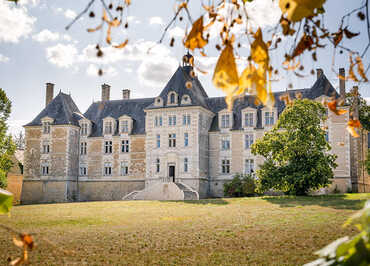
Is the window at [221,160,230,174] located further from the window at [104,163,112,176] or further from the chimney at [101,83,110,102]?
the chimney at [101,83,110,102]

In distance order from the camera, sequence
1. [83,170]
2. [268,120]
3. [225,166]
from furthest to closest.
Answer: [83,170] < [225,166] < [268,120]

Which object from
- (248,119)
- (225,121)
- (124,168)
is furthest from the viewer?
(124,168)

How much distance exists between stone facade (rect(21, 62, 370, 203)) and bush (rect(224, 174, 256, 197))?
1.40 m

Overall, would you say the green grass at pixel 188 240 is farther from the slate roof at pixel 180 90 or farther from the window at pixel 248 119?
the slate roof at pixel 180 90

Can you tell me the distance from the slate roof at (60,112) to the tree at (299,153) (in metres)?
21.5

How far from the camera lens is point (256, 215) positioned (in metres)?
17.9

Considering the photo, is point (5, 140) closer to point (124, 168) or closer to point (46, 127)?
point (46, 127)

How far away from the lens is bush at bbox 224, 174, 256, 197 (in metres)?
33.5

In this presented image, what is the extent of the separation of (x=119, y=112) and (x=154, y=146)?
24.7 feet

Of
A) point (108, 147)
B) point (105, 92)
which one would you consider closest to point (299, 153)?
point (108, 147)

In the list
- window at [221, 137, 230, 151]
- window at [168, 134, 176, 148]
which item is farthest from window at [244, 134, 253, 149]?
window at [168, 134, 176, 148]

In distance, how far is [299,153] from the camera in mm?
25797

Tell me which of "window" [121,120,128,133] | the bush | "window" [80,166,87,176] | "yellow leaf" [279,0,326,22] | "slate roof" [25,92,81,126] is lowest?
the bush

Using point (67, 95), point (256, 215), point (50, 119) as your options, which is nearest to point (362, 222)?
point (256, 215)
